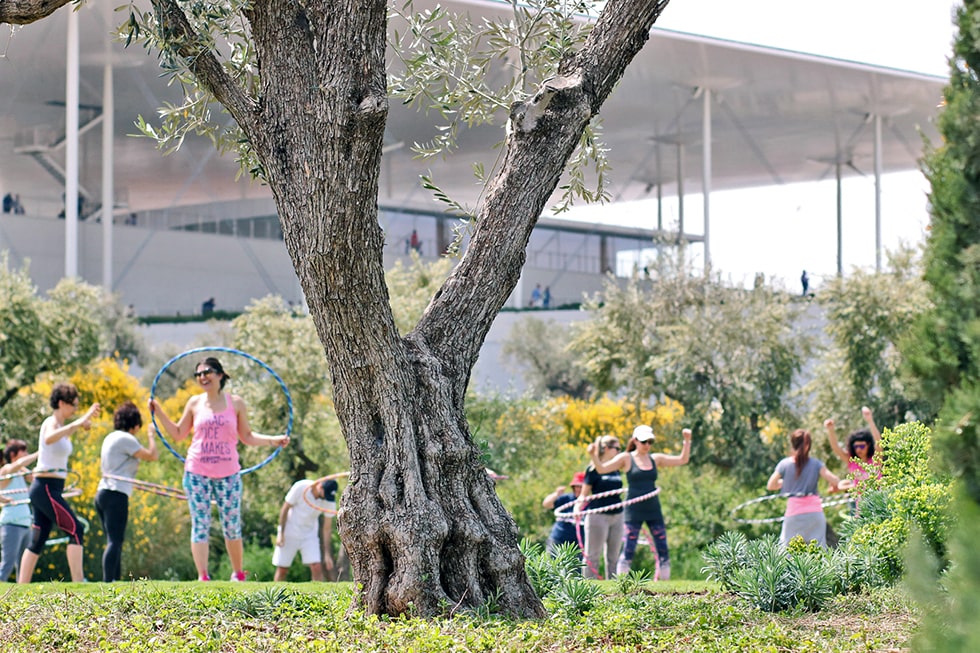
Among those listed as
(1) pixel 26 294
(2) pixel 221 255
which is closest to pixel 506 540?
(1) pixel 26 294

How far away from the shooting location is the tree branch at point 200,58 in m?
6.00

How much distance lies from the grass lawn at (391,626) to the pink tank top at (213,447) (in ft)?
7.99

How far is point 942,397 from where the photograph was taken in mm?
3102

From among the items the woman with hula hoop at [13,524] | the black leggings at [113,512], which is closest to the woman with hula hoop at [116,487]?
the black leggings at [113,512]

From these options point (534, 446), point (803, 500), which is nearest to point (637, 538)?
point (803, 500)

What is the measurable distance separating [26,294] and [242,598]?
46.9ft

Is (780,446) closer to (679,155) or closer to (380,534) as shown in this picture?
(380,534)

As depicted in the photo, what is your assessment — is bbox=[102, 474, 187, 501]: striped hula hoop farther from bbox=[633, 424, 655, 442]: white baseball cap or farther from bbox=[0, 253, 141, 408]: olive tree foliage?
bbox=[0, 253, 141, 408]: olive tree foliage

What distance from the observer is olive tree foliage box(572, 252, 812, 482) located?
17.9m

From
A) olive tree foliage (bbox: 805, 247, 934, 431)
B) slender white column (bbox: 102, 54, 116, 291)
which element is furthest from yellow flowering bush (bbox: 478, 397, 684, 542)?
slender white column (bbox: 102, 54, 116, 291)

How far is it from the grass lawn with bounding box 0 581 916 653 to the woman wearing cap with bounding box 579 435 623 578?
4.48m

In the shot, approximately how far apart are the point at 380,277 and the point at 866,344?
44.5ft

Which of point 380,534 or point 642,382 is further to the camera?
point 642,382

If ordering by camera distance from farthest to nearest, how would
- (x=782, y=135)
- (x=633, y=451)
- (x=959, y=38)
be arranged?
(x=782, y=135) < (x=633, y=451) < (x=959, y=38)
